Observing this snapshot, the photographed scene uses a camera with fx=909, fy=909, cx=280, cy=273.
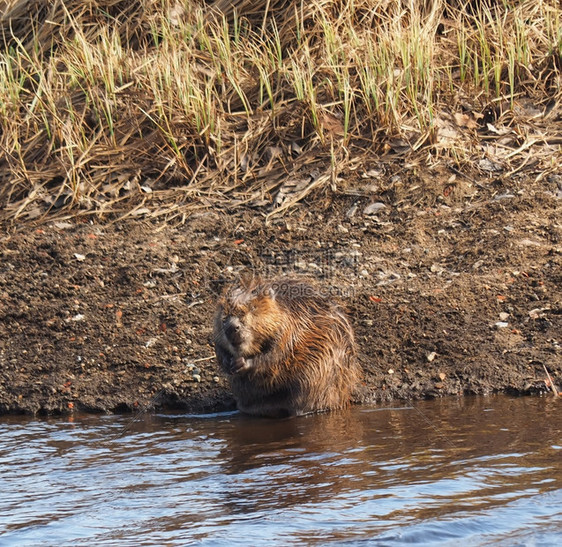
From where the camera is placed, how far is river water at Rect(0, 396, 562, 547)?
3.11 meters

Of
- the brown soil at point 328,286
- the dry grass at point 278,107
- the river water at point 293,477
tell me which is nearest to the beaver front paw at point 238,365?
the river water at point 293,477

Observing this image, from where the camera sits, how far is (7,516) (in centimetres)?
335

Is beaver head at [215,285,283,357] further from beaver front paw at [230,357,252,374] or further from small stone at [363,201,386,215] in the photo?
small stone at [363,201,386,215]

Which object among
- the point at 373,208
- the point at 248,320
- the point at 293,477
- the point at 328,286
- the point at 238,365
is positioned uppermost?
the point at 373,208

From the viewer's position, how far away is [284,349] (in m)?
4.48

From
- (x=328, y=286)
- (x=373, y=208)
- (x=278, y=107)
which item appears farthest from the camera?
(x=278, y=107)

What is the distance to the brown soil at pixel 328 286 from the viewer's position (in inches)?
192

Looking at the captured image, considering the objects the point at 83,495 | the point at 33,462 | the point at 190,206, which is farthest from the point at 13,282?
the point at 83,495

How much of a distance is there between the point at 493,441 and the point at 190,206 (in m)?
3.21

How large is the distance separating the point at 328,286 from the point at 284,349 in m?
1.14

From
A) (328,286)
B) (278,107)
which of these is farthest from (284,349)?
(278,107)

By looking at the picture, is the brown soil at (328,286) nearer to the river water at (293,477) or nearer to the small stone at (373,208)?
the small stone at (373,208)

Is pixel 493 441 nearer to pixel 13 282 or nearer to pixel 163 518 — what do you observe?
pixel 163 518

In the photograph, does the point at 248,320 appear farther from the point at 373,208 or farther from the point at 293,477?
the point at 373,208
